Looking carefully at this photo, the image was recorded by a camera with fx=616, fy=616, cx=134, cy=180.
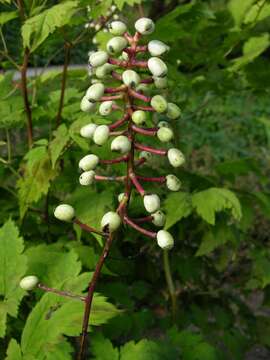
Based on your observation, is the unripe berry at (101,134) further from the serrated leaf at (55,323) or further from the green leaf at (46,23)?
the green leaf at (46,23)

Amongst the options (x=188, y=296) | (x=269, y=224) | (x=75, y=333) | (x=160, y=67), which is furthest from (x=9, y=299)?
(x=269, y=224)

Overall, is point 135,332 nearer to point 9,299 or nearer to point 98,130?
point 9,299

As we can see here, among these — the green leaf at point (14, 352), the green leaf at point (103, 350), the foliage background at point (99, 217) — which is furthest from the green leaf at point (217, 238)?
the green leaf at point (14, 352)

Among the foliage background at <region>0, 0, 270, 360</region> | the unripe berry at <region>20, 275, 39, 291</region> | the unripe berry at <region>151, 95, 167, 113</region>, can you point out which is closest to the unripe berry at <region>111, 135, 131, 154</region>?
the unripe berry at <region>151, 95, 167, 113</region>

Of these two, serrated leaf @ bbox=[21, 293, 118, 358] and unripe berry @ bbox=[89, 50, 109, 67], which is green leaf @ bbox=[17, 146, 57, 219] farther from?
unripe berry @ bbox=[89, 50, 109, 67]

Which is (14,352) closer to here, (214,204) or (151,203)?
(151,203)

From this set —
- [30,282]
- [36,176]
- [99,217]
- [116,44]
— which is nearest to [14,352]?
[30,282]

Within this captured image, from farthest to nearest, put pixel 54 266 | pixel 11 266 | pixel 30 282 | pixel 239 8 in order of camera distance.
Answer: pixel 239 8 → pixel 54 266 → pixel 11 266 → pixel 30 282
